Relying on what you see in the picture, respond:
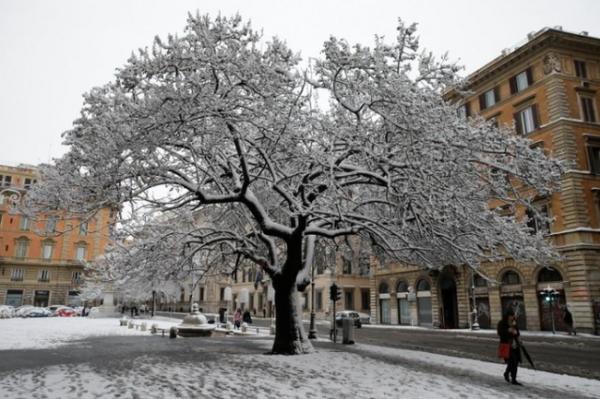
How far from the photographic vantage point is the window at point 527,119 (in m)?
33.3

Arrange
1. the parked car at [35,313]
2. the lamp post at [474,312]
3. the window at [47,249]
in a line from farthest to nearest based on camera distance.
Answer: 1. the window at [47,249]
2. the parked car at [35,313]
3. the lamp post at [474,312]

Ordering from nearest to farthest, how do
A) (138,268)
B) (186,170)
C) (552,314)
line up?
(186,170) < (138,268) < (552,314)

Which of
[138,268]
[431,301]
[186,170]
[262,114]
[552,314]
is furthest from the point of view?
[431,301]

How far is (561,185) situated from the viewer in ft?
97.8

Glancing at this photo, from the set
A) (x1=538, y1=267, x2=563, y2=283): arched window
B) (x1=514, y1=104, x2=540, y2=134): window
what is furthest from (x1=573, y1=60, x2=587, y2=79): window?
(x1=538, y1=267, x2=563, y2=283): arched window

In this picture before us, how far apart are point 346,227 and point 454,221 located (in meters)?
3.90

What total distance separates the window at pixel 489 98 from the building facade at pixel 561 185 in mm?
82

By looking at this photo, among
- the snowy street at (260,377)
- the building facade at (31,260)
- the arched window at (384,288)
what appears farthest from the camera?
the building facade at (31,260)

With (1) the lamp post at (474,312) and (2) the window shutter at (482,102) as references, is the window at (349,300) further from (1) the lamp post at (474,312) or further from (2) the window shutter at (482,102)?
(2) the window shutter at (482,102)

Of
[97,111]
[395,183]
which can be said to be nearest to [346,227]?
[395,183]

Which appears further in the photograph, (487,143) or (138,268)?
(138,268)

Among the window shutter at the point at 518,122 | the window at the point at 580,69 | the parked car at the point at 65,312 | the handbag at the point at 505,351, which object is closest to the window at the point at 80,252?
the parked car at the point at 65,312

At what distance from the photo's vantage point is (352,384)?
938 cm

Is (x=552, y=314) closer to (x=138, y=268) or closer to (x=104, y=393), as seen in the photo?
(x=138, y=268)
